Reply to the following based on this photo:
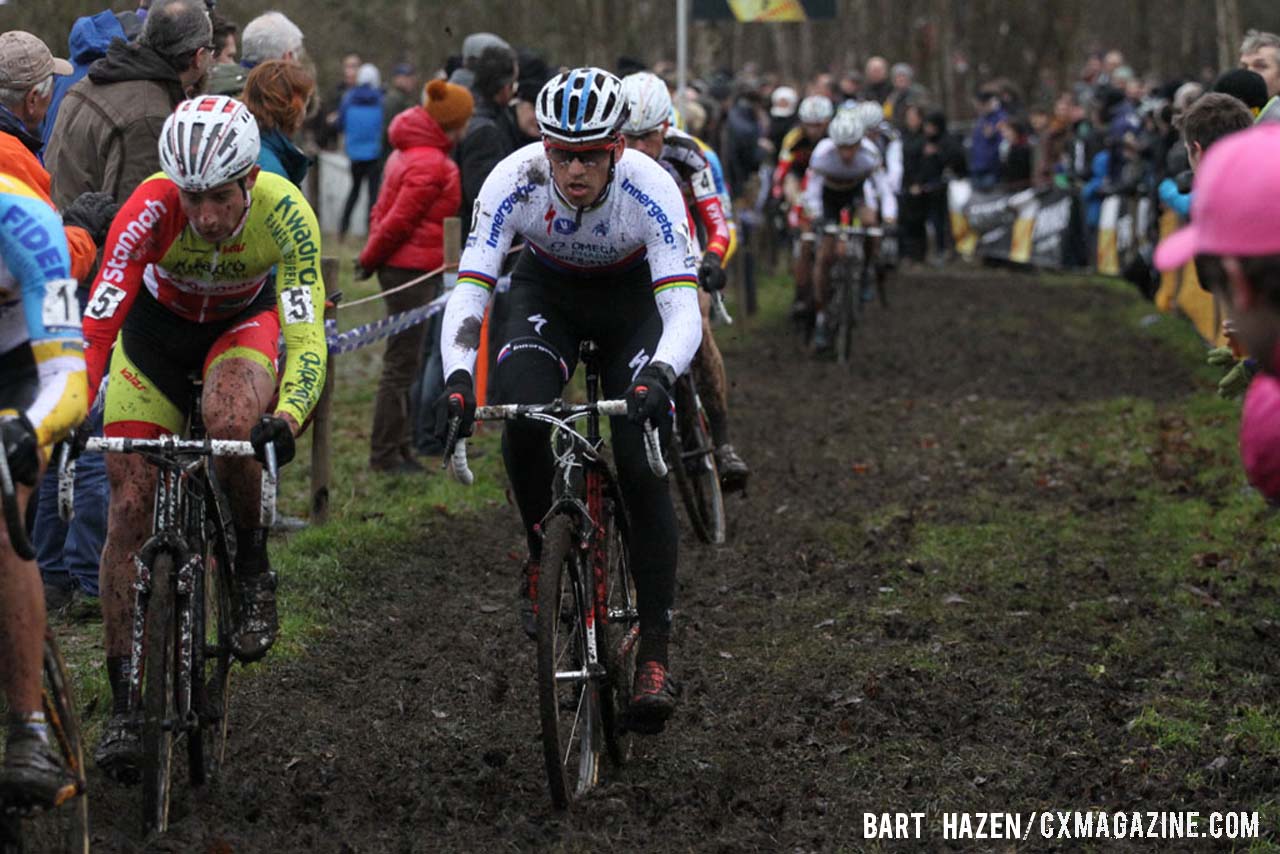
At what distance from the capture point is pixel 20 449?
4129mm

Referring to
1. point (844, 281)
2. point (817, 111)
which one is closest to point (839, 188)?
point (844, 281)

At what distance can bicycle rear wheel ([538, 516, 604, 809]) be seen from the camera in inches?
210


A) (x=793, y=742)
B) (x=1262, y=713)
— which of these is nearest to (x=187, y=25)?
(x=793, y=742)

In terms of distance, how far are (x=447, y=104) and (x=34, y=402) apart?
6.51 m

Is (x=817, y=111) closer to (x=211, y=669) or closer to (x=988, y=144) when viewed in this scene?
(x=988, y=144)

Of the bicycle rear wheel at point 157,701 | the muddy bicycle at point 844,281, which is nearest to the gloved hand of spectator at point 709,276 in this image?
the bicycle rear wheel at point 157,701

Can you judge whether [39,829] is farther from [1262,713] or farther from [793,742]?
[1262,713]

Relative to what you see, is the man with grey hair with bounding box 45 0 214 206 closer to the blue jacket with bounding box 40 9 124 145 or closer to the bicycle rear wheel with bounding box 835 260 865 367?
the blue jacket with bounding box 40 9 124 145

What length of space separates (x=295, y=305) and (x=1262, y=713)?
3876 mm

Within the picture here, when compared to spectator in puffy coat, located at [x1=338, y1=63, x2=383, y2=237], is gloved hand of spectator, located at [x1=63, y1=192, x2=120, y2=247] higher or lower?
lower

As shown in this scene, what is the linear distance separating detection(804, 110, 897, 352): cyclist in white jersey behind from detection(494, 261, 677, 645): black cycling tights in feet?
35.3

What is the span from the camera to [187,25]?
7535mm

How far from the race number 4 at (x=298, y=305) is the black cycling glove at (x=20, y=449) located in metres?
1.68

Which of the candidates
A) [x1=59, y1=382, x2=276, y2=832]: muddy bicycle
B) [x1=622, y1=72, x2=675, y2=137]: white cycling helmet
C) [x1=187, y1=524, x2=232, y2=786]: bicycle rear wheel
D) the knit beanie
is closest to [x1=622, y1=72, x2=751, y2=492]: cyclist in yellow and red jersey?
[x1=622, y1=72, x2=675, y2=137]: white cycling helmet
